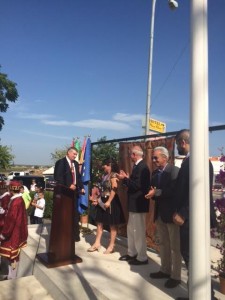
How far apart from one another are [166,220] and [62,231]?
6.27 ft

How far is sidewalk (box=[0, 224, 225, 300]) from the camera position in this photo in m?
4.05

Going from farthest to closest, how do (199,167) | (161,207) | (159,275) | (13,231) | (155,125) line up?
(155,125) < (13,231) < (159,275) < (161,207) < (199,167)

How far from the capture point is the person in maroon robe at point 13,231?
5719 mm

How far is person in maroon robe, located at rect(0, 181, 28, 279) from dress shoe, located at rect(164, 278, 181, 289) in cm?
276

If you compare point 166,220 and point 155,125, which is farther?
point 155,125

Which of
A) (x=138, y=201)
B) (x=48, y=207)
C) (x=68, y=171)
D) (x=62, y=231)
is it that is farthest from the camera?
(x=48, y=207)

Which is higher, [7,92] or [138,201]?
[7,92]

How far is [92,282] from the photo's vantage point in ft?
14.4

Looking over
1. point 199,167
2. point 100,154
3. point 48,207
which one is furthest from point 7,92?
point 199,167

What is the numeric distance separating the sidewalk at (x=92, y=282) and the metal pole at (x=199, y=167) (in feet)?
6.56

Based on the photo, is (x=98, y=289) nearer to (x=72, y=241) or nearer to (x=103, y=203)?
(x=72, y=241)

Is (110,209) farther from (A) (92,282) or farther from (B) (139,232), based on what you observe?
(A) (92,282)

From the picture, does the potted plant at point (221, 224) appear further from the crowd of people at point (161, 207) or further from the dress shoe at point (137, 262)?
the dress shoe at point (137, 262)

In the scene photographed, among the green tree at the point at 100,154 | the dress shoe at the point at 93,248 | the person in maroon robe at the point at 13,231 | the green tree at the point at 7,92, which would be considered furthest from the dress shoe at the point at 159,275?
the green tree at the point at 7,92
